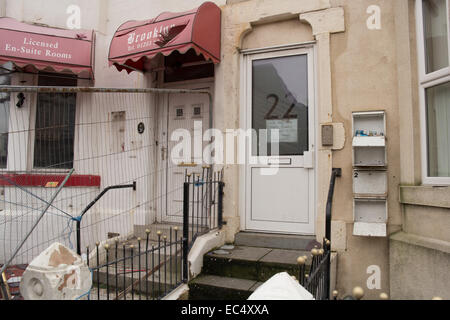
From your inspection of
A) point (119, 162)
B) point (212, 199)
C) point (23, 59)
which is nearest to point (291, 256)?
point (212, 199)

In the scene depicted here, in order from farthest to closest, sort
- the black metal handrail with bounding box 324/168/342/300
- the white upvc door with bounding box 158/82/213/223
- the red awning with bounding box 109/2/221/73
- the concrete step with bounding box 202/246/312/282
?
the white upvc door with bounding box 158/82/213/223 < the red awning with bounding box 109/2/221/73 < the concrete step with bounding box 202/246/312/282 < the black metal handrail with bounding box 324/168/342/300

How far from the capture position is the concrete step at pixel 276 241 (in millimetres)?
4156

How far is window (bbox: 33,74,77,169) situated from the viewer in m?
5.74

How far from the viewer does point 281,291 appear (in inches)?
66.8

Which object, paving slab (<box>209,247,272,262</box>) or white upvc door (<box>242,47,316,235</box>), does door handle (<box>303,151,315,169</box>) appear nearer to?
white upvc door (<box>242,47,316,235</box>)

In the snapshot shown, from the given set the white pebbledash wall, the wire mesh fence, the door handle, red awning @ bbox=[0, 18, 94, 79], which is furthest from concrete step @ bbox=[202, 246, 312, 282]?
red awning @ bbox=[0, 18, 94, 79]

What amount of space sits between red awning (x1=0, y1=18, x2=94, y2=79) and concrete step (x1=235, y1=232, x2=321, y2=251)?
363 cm

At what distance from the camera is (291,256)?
3902 mm

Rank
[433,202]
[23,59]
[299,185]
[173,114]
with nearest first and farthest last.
Result: [433,202] → [299,185] → [23,59] → [173,114]

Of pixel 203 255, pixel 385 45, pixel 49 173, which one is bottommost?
pixel 203 255

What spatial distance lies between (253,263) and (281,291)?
212 cm

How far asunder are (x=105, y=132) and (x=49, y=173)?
3.77ft

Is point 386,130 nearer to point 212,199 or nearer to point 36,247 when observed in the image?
point 212,199

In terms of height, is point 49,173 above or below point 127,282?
above
